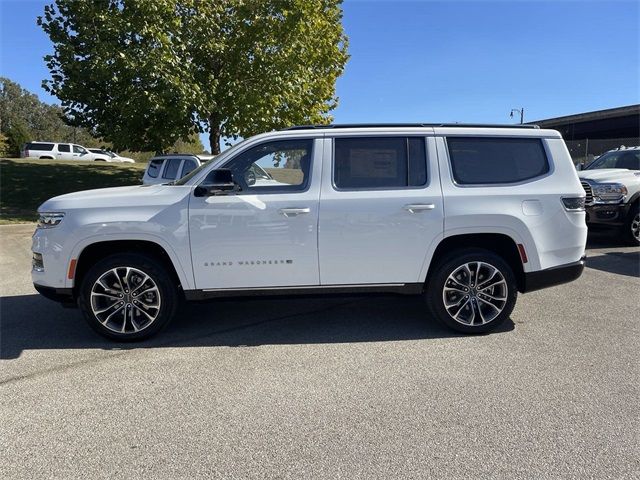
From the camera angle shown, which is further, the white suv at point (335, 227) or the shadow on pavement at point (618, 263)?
the shadow on pavement at point (618, 263)

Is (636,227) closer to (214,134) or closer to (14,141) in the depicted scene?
(214,134)

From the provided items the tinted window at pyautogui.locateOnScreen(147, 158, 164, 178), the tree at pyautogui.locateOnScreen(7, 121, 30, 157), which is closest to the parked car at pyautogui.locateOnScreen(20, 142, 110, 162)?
the tree at pyautogui.locateOnScreen(7, 121, 30, 157)

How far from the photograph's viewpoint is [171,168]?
477 inches

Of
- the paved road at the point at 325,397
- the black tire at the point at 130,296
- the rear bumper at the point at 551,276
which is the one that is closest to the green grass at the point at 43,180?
the black tire at the point at 130,296

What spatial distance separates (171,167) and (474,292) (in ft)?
30.6

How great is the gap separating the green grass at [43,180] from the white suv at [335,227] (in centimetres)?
1222

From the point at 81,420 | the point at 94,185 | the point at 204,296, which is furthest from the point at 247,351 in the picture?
the point at 94,185

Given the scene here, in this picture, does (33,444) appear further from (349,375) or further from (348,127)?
(348,127)

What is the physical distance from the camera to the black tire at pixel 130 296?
4516 mm

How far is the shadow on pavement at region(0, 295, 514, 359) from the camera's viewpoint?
→ 4.66 metres

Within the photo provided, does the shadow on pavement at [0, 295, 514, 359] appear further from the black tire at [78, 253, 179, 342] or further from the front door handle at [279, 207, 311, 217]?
the front door handle at [279, 207, 311, 217]

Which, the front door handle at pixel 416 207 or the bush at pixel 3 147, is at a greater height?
the bush at pixel 3 147

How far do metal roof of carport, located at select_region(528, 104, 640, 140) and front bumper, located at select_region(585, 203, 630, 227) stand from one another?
31.0 m

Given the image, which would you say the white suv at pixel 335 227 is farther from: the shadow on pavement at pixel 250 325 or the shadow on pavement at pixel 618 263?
the shadow on pavement at pixel 618 263
